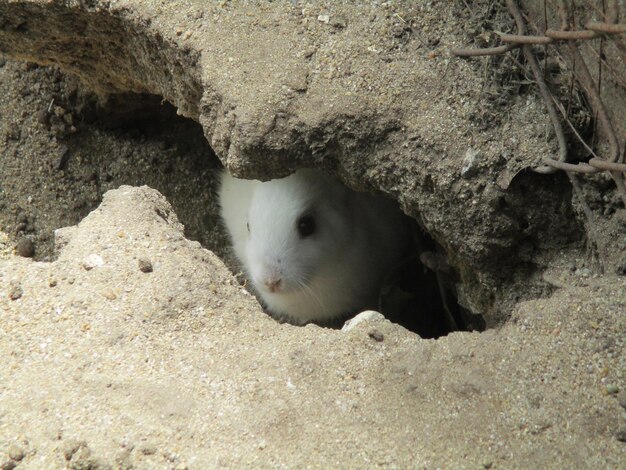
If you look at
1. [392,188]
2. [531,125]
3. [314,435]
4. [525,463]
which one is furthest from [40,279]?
[531,125]

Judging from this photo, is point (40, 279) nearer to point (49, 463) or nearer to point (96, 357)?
point (96, 357)

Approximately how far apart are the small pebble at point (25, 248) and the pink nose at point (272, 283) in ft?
4.85

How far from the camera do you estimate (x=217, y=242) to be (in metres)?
5.39

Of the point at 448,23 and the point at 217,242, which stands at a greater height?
the point at 448,23

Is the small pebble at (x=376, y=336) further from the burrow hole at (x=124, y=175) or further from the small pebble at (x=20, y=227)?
the small pebble at (x=20, y=227)

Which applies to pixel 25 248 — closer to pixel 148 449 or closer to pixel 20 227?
pixel 20 227

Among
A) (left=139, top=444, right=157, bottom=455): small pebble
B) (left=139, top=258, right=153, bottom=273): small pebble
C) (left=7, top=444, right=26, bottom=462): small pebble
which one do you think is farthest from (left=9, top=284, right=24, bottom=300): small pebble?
(left=139, top=444, right=157, bottom=455): small pebble

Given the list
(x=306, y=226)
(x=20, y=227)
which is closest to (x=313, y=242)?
(x=306, y=226)

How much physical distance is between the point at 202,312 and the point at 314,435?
75cm

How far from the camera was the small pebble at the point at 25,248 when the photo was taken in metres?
4.28

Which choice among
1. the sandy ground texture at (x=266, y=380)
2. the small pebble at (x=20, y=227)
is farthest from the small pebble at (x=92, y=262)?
the small pebble at (x=20, y=227)

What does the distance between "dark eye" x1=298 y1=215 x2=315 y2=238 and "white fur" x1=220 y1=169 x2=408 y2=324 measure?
0.04m

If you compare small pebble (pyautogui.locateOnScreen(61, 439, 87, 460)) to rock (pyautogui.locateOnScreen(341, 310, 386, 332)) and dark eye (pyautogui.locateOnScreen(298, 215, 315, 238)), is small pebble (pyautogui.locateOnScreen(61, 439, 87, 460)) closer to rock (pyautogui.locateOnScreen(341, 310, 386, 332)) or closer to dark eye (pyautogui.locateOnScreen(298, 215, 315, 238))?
rock (pyautogui.locateOnScreen(341, 310, 386, 332))

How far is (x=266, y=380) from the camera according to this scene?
2.35 meters
